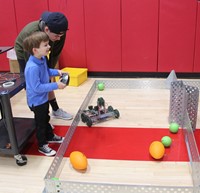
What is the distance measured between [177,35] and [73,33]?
4.76ft

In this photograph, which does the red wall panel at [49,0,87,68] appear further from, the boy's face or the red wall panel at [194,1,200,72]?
the boy's face

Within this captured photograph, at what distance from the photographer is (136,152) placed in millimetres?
2461

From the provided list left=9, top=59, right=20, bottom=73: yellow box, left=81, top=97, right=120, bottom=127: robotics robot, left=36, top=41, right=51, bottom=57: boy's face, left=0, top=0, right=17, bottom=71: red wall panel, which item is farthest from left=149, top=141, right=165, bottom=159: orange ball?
left=0, top=0, right=17, bottom=71: red wall panel

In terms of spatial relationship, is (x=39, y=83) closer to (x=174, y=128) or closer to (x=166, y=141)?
(x=166, y=141)

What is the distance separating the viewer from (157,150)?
2320mm

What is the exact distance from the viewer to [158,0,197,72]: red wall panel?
12.9ft

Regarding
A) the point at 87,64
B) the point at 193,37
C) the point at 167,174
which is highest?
the point at 193,37

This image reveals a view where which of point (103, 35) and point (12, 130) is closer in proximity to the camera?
point (12, 130)

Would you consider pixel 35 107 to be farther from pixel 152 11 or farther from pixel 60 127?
pixel 152 11

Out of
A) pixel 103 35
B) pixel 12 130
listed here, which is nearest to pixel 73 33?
pixel 103 35

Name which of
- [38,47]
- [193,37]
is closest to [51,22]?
[38,47]

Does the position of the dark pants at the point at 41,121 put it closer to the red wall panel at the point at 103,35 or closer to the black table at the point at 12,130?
the black table at the point at 12,130

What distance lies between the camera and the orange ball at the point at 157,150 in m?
2.31

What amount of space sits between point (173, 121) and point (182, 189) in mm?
1016
